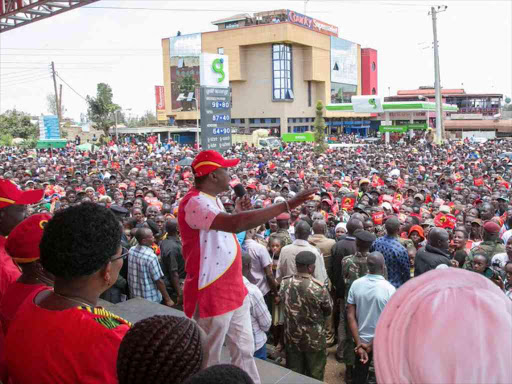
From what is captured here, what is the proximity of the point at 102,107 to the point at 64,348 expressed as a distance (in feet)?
142

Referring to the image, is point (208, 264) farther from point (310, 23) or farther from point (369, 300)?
point (310, 23)

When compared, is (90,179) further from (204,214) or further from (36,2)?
(204,214)

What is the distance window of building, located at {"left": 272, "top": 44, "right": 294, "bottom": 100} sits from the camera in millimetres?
54594

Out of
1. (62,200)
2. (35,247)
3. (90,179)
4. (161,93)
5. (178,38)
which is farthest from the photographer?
(161,93)

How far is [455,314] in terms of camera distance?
942mm

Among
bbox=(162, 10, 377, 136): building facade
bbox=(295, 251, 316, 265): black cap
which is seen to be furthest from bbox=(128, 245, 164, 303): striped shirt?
bbox=(162, 10, 377, 136): building facade

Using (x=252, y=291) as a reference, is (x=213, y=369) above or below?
above

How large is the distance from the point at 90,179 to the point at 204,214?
36.3 feet

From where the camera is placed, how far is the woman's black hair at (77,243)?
5.20 ft

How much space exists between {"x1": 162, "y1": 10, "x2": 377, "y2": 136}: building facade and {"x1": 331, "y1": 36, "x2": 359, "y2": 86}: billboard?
0.14 metres

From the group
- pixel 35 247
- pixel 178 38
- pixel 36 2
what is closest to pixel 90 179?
pixel 36 2

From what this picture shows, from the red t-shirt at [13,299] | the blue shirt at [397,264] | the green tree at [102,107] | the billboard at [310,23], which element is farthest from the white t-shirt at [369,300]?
the billboard at [310,23]

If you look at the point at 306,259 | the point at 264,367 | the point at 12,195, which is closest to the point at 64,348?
the point at 264,367

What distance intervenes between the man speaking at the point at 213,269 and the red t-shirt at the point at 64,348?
887 millimetres
